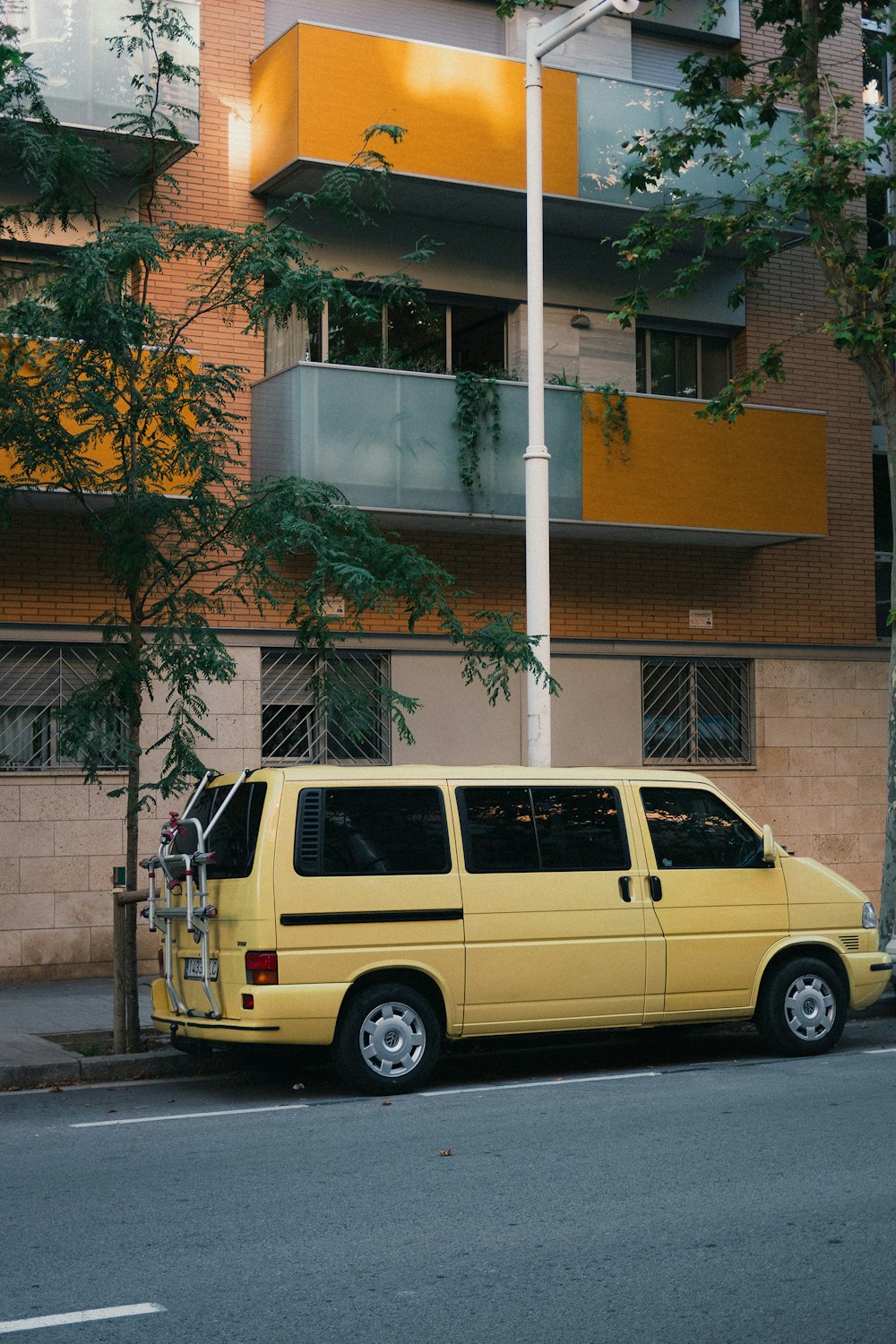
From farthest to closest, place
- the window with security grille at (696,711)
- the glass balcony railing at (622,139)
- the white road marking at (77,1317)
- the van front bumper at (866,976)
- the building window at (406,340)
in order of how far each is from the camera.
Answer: the window with security grille at (696,711) → the glass balcony railing at (622,139) → the building window at (406,340) → the van front bumper at (866,976) → the white road marking at (77,1317)

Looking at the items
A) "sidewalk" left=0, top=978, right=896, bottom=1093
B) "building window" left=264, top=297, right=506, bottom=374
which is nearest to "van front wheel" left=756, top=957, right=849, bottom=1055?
"sidewalk" left=0, top=978, right=896, bottom=1093

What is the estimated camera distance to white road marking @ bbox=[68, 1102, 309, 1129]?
8.71m

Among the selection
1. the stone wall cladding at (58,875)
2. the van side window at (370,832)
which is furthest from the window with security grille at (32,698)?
the van side window at (370,832)

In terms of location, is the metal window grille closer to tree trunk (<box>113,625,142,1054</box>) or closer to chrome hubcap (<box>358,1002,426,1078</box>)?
tree trunk (<box>113,625,142,1054</box>)

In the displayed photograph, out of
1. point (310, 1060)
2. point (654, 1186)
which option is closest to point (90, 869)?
point (310, 1060)

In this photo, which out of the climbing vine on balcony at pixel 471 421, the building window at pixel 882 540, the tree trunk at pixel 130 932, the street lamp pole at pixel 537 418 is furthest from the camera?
the building window at pixel 882 540

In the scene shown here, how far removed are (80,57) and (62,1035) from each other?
9056 mm

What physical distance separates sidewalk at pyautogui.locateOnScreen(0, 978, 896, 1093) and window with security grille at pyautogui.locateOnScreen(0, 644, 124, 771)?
6.88 ft

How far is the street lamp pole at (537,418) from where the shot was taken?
1258 cm

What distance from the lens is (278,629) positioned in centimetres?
1634

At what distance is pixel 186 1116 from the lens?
8930 mm

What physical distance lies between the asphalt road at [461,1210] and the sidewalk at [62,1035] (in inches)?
12.7

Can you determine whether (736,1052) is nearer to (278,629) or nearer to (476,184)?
(278,629)

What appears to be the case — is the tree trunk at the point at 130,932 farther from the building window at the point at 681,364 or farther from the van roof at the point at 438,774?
the building window at the point at 681,364
